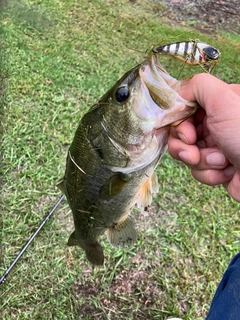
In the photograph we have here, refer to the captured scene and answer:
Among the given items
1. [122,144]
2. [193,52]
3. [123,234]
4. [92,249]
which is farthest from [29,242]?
[193,52]

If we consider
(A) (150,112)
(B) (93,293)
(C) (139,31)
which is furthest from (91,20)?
(A) (150,112)

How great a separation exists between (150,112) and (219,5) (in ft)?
15.5

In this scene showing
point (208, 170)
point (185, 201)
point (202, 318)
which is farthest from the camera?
point (185, 201)

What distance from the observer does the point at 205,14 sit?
5.32 m

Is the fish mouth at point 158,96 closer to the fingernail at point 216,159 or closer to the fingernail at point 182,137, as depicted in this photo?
the fingernail at point 182,137

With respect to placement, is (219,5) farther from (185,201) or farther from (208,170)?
(208,170)

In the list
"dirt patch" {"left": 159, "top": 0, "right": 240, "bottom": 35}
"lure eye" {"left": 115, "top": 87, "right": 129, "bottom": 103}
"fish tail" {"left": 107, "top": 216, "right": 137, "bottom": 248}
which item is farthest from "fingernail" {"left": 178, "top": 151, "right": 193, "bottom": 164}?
"dirt patch" {"left": 159, "top": 0, "right": 240, "bottom": 35}

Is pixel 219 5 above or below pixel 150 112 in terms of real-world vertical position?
below

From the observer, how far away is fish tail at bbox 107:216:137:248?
6.21 feet

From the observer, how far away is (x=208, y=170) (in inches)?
66.6

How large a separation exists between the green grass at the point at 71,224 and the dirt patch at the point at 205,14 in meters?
1.10

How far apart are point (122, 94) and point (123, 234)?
2.54ft

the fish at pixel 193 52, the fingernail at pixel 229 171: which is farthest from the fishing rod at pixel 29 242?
Result: the fish at pixel 193 52

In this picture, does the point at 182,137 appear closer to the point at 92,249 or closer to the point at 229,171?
the point at 229,171
